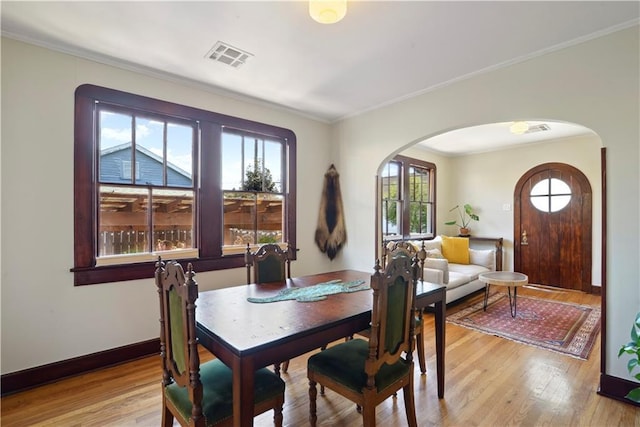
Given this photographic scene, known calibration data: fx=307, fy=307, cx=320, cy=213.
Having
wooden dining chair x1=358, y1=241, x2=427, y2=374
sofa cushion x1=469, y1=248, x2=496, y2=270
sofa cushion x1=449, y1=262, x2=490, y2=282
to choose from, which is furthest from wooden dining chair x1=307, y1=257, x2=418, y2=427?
sofa cushion x1=469, y1=248, x2=496, y2=270

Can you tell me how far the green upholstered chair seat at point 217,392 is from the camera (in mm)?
1425

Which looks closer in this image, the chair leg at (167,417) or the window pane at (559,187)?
the chair leg at (167,417)

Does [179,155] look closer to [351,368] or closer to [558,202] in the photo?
[351,368]

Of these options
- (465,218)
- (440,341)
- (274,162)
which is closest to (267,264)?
(440,341)

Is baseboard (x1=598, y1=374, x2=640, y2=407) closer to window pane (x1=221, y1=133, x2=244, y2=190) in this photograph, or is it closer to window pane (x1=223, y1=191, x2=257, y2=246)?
window pane (x1=223, y1=191, x2=257, y2=246)

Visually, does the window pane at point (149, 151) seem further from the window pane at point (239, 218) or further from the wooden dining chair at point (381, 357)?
the wooden dining chair at point (381, 357)

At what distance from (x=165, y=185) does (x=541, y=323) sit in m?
4.60

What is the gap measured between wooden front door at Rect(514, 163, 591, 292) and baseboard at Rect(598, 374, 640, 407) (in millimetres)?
3699

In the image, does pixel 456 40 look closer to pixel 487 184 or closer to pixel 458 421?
pixel 458 421

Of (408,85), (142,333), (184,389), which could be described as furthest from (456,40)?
(142,333)

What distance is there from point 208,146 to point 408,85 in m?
2.25

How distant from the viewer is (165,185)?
3.09 meters

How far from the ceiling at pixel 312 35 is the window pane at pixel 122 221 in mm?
1164

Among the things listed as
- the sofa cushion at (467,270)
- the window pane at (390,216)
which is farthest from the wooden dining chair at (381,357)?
the window pane at (390,216)
